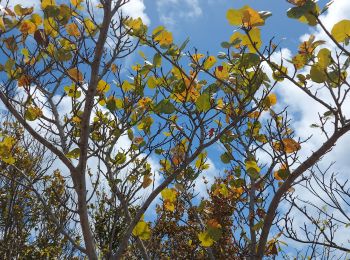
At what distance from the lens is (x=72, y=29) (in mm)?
2379

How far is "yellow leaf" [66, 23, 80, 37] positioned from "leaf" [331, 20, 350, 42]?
1.48 meters

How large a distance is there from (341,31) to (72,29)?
5.00 ft

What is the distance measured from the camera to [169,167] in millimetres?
3000

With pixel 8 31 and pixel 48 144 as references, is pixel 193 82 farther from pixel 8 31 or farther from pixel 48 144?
pixel 8 31

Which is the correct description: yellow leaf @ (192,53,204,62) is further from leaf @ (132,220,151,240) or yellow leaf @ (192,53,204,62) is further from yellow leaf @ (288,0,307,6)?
leaf @ (132,220,151,240)

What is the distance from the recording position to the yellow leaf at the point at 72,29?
2.36 m

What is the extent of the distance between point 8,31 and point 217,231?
1.55 metres

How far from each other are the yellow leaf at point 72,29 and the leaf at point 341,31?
1.48 meters

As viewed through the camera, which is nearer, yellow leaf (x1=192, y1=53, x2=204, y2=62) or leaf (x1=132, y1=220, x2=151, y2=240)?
yellow leaf (x1=192, y1=53, x2=204, y2=62)

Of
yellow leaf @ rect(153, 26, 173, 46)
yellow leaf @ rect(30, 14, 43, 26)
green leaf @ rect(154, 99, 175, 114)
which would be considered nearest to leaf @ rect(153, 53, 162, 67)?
yellow leaf @ rect(153, 26, 173, 46)

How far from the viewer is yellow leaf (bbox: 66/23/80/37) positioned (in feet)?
7.73

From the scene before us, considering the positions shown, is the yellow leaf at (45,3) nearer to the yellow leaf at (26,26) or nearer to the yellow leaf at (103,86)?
the yellow leaf at (26,26)

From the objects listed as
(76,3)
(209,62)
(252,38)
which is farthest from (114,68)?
(252,38)

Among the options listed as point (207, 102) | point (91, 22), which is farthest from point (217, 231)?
point (91, 22)
